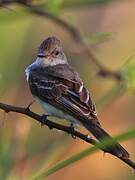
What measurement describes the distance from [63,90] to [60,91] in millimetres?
22

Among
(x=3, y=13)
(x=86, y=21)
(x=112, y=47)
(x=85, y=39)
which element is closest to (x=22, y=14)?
(x=3, y=13)

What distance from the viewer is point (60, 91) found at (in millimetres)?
5191

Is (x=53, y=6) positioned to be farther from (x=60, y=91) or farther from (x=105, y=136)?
(x=105, y=136)

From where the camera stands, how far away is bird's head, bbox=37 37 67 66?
5815mm

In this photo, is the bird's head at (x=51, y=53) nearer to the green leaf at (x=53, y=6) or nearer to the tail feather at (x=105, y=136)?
the green leaf at (x=53, y=6)

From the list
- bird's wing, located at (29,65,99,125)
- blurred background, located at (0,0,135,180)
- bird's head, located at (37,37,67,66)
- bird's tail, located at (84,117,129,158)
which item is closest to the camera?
bird's tail, located at (84,117,129,158)

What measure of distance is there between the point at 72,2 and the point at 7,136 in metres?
0.97

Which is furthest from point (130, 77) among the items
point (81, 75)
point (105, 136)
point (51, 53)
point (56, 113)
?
point (81, 75)

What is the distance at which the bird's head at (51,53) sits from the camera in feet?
19.1

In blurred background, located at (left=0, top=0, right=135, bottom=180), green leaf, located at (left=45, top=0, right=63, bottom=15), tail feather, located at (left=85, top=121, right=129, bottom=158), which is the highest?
green leaf, located at (left=45, top=0, right=63, bottom=15)

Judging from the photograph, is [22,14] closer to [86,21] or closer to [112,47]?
[112,47]

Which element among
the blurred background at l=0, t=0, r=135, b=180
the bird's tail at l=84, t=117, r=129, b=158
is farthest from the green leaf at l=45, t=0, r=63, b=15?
the bird's tail at l=84, t=117, r=129, b=158

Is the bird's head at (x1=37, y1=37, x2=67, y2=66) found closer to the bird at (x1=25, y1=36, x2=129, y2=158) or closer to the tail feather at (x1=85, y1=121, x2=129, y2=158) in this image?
the bird at (x1=25, y1=36, x2=129, y2=158)

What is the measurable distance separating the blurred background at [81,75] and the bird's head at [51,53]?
121 mm
